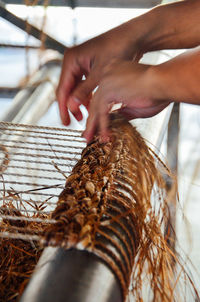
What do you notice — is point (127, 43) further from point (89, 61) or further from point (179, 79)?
point (179, 79)

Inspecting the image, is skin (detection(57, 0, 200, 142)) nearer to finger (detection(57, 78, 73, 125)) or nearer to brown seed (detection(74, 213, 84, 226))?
finger (detection(57, 78, 73, 125))

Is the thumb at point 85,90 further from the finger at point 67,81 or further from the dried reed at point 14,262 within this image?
the dried reed at point 14,262

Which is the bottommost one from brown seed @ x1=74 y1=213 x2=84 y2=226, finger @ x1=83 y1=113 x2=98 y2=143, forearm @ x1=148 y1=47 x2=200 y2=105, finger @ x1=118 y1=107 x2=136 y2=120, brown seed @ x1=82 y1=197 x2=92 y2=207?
brown seed @ x1=74 y1=213 x2=84 y2=226

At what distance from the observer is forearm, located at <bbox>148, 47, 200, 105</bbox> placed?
0.41 metres

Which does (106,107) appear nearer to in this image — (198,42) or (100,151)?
(100,151)

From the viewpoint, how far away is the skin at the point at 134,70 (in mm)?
424

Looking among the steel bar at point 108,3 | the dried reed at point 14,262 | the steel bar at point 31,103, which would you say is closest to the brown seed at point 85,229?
the dried reed at point 14,262

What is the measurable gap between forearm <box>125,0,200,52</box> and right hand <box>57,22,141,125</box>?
0.05 feet

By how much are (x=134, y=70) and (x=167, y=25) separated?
0.18 metres

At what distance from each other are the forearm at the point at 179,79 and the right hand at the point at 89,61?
11 centimetres

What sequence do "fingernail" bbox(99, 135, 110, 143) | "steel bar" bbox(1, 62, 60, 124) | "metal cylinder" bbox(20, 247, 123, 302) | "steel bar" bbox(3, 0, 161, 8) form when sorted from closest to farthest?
"metal cylinder" bbox(20, 247, 123, 302), "fingernail" bbox(99, 135, 110, 143), "steel bar" bbox(1, 62, 60, 124), "steel bar" bbox(3, 0, 161, 8)

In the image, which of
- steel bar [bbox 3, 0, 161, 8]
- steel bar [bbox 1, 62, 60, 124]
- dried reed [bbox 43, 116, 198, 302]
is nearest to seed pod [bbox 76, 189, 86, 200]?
dried reed [bbox 43, 116, 198, 302]

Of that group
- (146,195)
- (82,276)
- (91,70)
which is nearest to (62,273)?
Answer: (82,276)

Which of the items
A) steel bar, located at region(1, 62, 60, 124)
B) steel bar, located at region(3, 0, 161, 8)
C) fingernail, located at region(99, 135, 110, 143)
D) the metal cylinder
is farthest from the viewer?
steel bar, located at region(3, 0, 161, 8)
